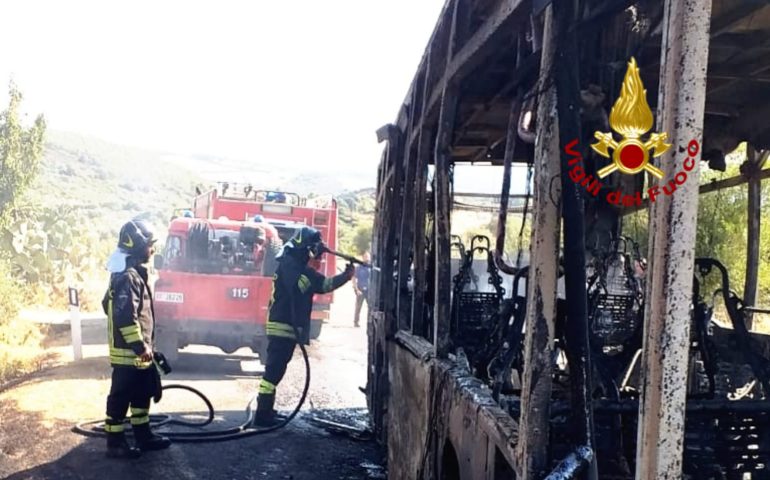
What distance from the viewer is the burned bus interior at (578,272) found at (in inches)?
→ 66.8

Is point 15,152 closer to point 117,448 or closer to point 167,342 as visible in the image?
point 167,342

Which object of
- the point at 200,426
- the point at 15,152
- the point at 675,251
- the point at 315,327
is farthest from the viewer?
the point at 15,152

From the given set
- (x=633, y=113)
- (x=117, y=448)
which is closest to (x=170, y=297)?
(x=117, y=448)

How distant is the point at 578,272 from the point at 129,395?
537 centimetres

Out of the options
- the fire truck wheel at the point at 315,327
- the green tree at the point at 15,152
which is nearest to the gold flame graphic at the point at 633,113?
the fire truck wheel at the point at 315,327

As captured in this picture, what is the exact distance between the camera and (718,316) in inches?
345

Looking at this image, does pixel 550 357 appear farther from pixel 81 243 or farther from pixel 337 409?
pixel 81 243

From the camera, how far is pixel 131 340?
21.2ft

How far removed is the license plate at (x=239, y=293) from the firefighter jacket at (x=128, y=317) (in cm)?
368

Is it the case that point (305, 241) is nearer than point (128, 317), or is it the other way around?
point (128, 317)

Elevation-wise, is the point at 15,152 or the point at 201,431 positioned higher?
the point at 15,152

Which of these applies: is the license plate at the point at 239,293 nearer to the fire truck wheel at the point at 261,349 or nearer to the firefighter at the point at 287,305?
the fire truck wheel at the point at 261,349

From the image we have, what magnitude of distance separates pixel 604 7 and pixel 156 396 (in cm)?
580

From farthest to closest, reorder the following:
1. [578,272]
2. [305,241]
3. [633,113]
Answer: [305,241] < [578,272] < [633,113]
